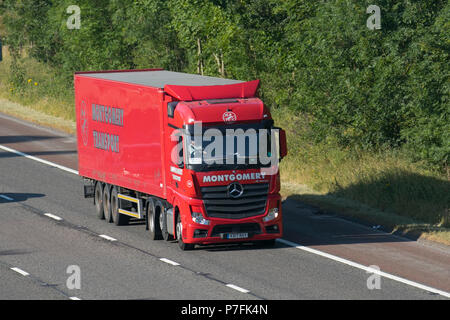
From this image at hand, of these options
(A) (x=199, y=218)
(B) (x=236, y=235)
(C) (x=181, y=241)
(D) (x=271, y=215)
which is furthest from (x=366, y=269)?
(C) (x=181, y=241)

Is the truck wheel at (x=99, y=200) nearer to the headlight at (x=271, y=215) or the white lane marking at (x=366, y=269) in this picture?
the white lane marking at (x=366, y=269)

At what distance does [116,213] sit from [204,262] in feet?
15.7

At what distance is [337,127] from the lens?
28.7m

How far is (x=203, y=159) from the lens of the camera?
62.3 ft

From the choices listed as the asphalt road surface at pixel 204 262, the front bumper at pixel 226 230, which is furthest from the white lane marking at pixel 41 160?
the front bumper at pixel 226 230

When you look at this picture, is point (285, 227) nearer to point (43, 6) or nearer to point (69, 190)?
point (69, 190)

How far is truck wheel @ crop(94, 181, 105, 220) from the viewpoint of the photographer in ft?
78.1

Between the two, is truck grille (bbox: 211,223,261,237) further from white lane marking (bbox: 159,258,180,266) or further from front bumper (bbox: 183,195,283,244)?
white lane marking (bbox: 159,258,180,266)

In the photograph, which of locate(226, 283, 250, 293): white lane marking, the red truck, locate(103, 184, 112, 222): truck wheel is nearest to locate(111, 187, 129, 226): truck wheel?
locate(103, 184, 112, 222): truck wheel

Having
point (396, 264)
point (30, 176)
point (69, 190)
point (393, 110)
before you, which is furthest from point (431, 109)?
point (30, 176)

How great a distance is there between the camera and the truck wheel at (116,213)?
74.6 feet

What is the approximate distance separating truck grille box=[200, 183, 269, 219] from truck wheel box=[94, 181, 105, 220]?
5.39 m

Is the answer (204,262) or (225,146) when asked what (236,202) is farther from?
(204,262)

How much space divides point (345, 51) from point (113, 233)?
9780 mm
